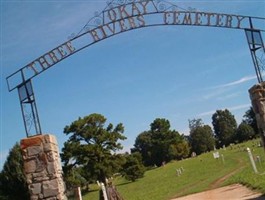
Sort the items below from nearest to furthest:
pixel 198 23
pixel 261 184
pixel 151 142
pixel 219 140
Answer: pixel 198 23 < pixel 261 184 < pixel 151 142 < pixel 219 140

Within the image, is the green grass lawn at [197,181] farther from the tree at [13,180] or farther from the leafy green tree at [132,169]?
the tree at [13,180]

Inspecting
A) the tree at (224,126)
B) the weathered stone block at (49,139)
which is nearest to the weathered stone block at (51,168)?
the weathered stone block at (49,139)

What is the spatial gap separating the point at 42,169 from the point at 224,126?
91.4 meters

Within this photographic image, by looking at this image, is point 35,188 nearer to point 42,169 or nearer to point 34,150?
point 42,169

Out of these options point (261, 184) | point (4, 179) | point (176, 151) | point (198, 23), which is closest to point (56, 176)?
point (198, 23)

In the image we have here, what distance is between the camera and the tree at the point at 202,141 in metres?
86.1

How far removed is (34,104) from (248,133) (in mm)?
76725

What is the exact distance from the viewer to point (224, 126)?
321 feet

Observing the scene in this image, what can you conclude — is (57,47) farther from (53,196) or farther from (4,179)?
(4,179)

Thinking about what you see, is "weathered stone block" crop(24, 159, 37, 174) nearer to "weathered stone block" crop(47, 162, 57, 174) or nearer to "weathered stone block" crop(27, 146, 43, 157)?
"weathered stone block" crop(27, 146, 43, 157)

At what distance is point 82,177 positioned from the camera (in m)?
43.6

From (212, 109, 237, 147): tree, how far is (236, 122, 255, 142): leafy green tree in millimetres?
3939

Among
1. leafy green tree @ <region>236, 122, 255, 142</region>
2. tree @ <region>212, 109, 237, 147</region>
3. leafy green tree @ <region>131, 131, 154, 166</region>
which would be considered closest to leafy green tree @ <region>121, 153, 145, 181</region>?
leafy green tree @ <region>131, 131, 154, 166</region>

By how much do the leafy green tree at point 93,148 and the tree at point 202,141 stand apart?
1701 inches
